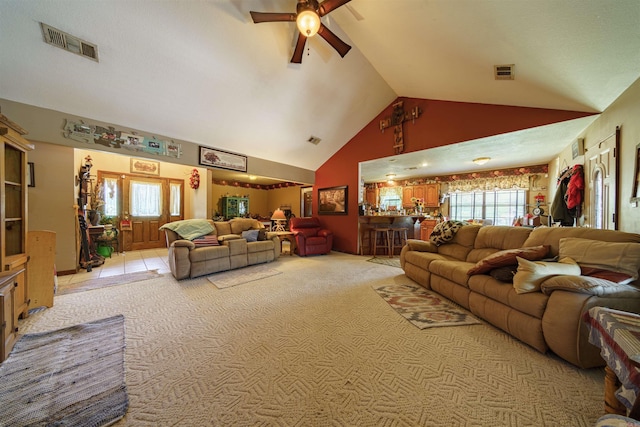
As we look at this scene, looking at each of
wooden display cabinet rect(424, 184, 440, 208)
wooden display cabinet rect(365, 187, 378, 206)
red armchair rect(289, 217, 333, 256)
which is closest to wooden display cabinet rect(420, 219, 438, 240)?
wooden display cabinet rect(424, 184, 440, 208)

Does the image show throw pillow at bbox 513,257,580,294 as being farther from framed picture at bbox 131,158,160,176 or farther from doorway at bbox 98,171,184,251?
framed picture at bbox 131,158,160,176

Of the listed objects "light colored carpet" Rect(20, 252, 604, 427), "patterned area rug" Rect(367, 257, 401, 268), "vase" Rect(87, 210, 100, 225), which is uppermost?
"vase" Rect(87, 210, 100, 225)

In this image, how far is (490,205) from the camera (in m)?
6.79

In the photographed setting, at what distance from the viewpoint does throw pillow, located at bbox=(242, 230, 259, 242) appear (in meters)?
4.51

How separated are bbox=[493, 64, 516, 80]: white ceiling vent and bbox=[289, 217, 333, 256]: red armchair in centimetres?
429

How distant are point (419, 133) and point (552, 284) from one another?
3.51 m

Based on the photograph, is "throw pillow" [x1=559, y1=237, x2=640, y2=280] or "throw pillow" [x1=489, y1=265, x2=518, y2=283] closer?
"throw pillow" [x1=559, y1=237, x2=640, y2=280]

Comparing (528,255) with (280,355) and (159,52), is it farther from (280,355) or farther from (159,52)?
(159,52)

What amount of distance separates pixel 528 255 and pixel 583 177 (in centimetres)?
242

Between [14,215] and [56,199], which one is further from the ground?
[56,199]

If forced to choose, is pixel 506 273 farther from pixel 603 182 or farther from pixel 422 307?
pixel 603 182

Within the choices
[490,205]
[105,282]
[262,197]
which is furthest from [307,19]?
[490,205]

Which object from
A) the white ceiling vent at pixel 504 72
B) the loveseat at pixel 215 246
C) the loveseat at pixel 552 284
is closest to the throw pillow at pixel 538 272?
the loveseat at pixel 552 284

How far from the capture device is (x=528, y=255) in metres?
2.06
